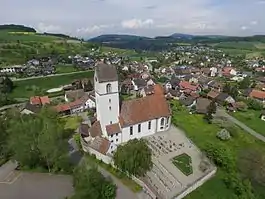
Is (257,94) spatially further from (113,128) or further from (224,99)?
(113,128)

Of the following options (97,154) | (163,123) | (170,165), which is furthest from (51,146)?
(163,123)

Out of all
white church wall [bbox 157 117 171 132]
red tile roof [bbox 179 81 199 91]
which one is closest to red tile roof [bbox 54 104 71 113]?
white church wall [bbox 157 117 171 132]

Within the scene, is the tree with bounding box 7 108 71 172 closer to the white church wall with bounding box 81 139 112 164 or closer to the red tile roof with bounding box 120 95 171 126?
the white church wall with bounding box 81 139 112 164

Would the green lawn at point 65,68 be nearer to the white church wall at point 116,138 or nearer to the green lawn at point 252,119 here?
the green lawn at point 252,119

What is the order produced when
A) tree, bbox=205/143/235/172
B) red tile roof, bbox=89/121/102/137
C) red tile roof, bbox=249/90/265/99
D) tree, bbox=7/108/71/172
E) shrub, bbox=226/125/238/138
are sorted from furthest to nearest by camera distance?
red tile roof, bbox=249/90/265/99 < shrub, bbox=226/125/238/138 < red tile roof, bbox=89/121/102/137 < tree, bbox=205/143/235/172 < tree, bbox=7/108/71/172

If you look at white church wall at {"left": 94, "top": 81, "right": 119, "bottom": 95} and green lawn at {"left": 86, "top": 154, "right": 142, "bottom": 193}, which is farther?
white church wall at {"left": 94, "top": 81, "right": 119, "bottom": 95}

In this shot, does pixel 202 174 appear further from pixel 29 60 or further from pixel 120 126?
pixel 29 60

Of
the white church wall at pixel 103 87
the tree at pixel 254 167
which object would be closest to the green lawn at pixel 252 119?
the tree at pixel 254 167

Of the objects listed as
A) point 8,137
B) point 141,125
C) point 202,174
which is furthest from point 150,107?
point 8,137
